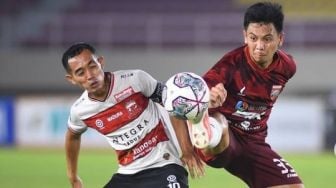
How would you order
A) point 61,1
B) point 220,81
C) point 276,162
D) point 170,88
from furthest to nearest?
point 61,1, point 276,162, point 220,81, point 170,88

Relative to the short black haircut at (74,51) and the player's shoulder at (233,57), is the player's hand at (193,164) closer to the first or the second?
the player's shoulder at (233,57)

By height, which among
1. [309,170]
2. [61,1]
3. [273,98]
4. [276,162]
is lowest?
[309,170]

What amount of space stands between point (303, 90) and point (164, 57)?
135 inches

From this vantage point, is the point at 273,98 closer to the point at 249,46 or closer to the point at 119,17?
the point at 249,46

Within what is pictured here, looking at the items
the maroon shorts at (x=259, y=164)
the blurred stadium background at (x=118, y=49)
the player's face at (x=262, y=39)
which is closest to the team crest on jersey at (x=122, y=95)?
the maroon shorts at (x=259, y=164)

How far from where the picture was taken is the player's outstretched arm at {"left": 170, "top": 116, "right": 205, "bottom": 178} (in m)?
6.28

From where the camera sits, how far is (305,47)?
20891 mm

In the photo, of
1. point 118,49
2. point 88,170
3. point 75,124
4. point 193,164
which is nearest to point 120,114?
point 75,124

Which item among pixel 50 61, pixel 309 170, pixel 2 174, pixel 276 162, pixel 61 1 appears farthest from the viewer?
pixel 61 1

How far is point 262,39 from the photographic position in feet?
21.0

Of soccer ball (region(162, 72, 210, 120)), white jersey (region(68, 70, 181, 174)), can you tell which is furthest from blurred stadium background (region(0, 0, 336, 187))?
soccer ball (region(162, 72, 210, 120))

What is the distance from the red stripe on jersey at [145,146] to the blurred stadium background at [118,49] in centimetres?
1224

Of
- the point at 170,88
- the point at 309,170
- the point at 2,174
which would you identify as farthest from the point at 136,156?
the point at 309,170

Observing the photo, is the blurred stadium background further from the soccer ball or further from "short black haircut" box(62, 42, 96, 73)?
the soccer ball
